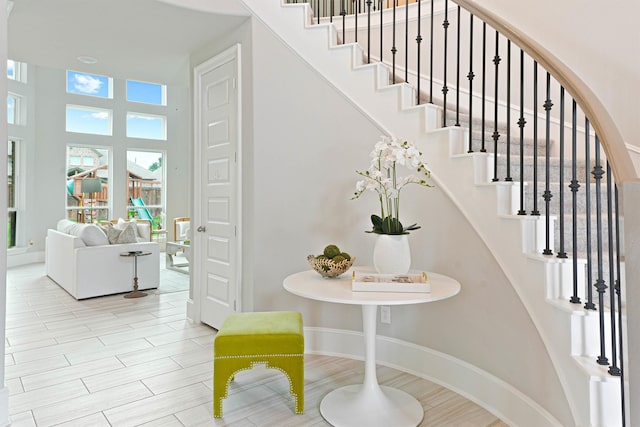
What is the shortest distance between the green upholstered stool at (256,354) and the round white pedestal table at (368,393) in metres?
0.24

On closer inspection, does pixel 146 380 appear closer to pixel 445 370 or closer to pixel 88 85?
pixel 445 370

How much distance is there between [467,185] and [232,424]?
1829mm

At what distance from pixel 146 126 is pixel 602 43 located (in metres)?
8.19

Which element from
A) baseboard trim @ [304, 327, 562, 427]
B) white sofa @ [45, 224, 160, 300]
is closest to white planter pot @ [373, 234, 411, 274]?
baseboard trim @ [304, 327, 562, 427]

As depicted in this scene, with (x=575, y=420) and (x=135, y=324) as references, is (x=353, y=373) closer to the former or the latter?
(x=575, y=420)

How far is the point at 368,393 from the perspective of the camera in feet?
7.24

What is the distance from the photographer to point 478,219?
2289 millimetres

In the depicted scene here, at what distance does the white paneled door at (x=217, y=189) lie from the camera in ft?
10.9

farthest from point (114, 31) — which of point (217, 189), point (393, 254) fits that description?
point (393, 254)

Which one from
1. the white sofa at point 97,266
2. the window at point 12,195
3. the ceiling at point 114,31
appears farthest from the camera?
the window at point 12,195

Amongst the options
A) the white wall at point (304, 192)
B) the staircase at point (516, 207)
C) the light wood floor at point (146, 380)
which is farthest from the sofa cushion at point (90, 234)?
the staircase at point (516, 207)

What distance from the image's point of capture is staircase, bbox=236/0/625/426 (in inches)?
65.5

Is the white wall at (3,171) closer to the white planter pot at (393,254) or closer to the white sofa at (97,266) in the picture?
the white planter pot at (393,254)

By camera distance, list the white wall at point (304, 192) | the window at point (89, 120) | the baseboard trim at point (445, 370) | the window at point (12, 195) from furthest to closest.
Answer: the window at point (89, 120) → the window at point (12, 195) → the white wall at point (304, 192) → the baseboard trim at point (445, 370)
